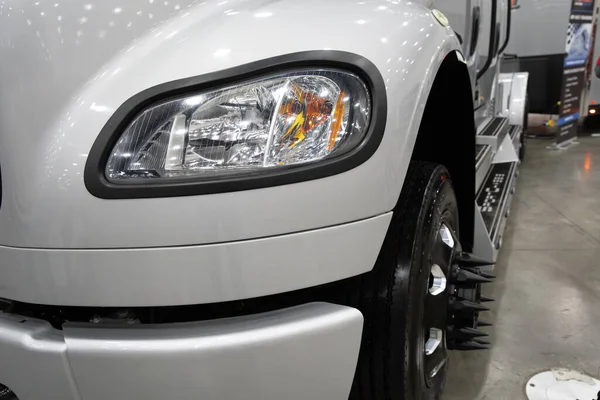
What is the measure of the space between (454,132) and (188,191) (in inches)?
44.3

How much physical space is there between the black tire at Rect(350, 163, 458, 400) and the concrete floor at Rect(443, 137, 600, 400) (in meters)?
0.77

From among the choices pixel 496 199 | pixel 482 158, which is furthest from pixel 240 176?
pixel 496 199

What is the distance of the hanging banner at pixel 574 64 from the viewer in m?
6.02

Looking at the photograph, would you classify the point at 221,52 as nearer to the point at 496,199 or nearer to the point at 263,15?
the point at 263,15

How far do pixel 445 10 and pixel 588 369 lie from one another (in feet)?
5.05

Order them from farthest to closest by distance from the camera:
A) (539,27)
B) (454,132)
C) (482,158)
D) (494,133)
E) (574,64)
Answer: (539,27), (574,64), (494,133), (482,158), (454,132)

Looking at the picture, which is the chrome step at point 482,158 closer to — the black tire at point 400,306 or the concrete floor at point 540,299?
the concrete floor at point 540,299

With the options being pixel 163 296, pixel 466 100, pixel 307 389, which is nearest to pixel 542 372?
pixel 466 100

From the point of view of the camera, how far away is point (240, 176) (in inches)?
32.5

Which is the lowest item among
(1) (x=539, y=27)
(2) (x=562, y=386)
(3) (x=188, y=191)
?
(2) (x=562, y=386)

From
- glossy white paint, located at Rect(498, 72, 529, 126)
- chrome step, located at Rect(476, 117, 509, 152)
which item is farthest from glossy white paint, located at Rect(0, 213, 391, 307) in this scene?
glossy white paint, located at Rect(498, 72, 529, 126)

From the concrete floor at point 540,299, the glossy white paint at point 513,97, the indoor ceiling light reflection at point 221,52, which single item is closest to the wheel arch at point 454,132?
the concrete floor at point 540,299

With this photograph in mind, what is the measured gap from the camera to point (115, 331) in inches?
35.2

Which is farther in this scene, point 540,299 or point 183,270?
point 540,299
